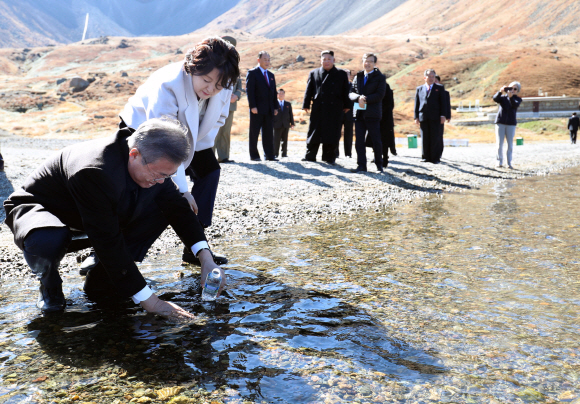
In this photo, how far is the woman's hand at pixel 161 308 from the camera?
2.90m

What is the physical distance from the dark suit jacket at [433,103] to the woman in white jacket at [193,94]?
8.59 meters

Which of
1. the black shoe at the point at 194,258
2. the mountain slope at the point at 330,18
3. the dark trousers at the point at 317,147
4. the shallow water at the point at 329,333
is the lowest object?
the shallow water at the point at 329,333

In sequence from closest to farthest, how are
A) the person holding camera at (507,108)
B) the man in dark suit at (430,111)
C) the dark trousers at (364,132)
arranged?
the dark trousers at (364,132) → the person holding camera at (507,108) → the man in dark suit at (430,111)

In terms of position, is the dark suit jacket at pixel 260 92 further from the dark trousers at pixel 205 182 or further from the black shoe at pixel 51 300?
the black shoe at pixel 51 300

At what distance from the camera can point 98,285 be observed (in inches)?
138

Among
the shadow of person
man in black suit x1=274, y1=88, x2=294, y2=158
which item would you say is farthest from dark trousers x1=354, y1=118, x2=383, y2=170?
the shadow of person

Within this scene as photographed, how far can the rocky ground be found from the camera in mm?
5406

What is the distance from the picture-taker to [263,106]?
10586mm

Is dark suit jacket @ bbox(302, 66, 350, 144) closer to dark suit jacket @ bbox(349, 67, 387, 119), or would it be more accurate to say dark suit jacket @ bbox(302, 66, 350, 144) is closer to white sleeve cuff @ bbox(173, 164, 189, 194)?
dark suit jacket @ bbox(349, 67, 387, 119)

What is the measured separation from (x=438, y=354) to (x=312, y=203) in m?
4.60

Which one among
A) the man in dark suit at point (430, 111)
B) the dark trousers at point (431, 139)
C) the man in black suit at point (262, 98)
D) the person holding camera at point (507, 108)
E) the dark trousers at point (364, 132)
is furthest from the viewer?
the dark trousers at point (431, 139)

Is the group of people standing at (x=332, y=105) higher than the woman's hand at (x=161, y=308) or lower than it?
higher

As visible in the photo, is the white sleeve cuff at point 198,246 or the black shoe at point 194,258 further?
the black shoe at point 194,258

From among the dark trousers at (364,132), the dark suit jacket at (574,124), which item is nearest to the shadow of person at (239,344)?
the dark trousers at (364,132)
